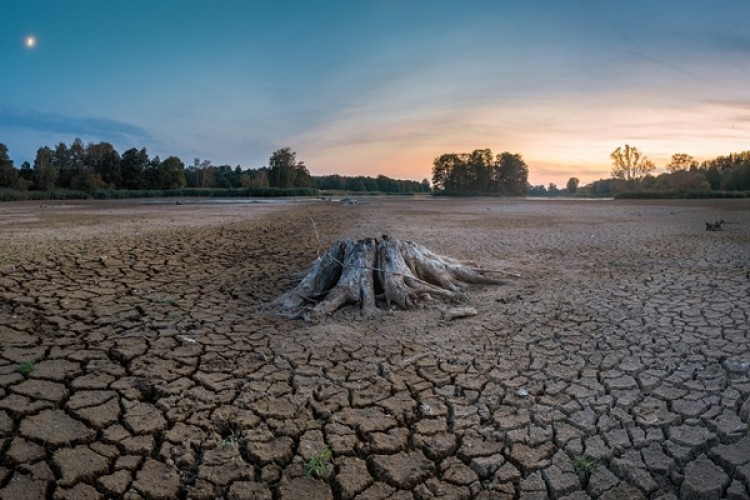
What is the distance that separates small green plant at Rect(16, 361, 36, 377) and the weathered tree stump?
8.41ft

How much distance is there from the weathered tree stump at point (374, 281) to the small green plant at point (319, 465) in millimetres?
2776

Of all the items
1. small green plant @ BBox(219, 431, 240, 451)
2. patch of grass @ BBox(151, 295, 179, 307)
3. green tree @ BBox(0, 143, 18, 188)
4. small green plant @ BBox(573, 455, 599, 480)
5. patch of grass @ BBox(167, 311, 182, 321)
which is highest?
green tree @ BBox(0, 143, 18, 188)

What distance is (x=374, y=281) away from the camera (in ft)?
21.7

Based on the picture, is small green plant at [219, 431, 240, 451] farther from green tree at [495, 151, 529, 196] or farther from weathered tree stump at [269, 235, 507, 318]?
green tree at [495, 151, 529, 196]

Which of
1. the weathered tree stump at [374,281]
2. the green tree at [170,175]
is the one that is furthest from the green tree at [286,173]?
the weathered tree stump at [374,281]

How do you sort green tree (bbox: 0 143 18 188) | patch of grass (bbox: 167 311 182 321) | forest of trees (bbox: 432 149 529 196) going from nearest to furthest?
1. patch of grass (bbox: 167 311 182 321)
2. green tree (bbox: 0 143 18 188)
3. forest of trees (bbox: 432 149 529 196)

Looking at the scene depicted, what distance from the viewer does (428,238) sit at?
14.9 metres

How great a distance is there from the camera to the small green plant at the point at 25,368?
3697mm

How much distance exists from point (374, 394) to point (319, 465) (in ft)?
3.17

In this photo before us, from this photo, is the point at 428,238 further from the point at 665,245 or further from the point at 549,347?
the point at 549,347

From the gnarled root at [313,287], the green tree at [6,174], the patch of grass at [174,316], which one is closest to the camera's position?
the patch of grass at [174,316]

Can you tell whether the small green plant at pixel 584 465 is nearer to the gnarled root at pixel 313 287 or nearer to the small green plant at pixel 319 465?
the small green plant at pixel 319 465

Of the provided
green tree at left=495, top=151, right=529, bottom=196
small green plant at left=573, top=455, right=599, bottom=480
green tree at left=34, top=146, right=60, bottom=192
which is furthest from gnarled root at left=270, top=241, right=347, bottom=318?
green tree at left=495, top=151, right=529, bottom=196

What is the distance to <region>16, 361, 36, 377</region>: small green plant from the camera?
146 inches
